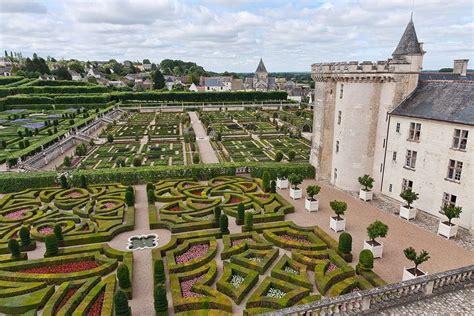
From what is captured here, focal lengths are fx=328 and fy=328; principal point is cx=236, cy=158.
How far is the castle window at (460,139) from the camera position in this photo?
22359 millimetres

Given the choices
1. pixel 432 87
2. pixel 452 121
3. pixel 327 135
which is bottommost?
pixel 327 135

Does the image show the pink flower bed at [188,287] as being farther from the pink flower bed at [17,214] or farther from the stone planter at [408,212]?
the stone planter at [408,212]

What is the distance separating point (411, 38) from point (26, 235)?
109ft

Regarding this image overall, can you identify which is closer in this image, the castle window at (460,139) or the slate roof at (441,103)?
the castle window at (460,139)

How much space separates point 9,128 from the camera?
61094mm

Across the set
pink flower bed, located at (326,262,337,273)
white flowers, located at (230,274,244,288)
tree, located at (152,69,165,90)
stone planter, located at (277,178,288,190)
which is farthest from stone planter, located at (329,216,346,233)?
tree, located at (152,69,165,90)

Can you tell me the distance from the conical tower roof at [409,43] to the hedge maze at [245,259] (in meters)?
16.7

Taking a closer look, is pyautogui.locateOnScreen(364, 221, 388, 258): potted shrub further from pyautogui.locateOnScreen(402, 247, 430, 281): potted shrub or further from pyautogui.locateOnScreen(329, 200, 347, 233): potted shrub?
pyautogui.locateOnScreen(329, 200, 347, 233): potted shrub

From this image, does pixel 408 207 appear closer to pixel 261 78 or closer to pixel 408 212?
pixel 408 212

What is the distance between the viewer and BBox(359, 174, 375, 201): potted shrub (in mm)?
28047

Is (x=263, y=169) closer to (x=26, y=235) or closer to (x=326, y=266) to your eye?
(x=326, y=266)

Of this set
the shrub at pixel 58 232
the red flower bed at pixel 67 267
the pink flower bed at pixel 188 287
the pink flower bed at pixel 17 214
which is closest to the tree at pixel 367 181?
the pink flower bed at pixel 188 287

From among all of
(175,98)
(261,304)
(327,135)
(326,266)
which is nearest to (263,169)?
(327,135)

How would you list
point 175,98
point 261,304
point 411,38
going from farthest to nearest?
point 175,98 → point 411,38 → point 261,304
